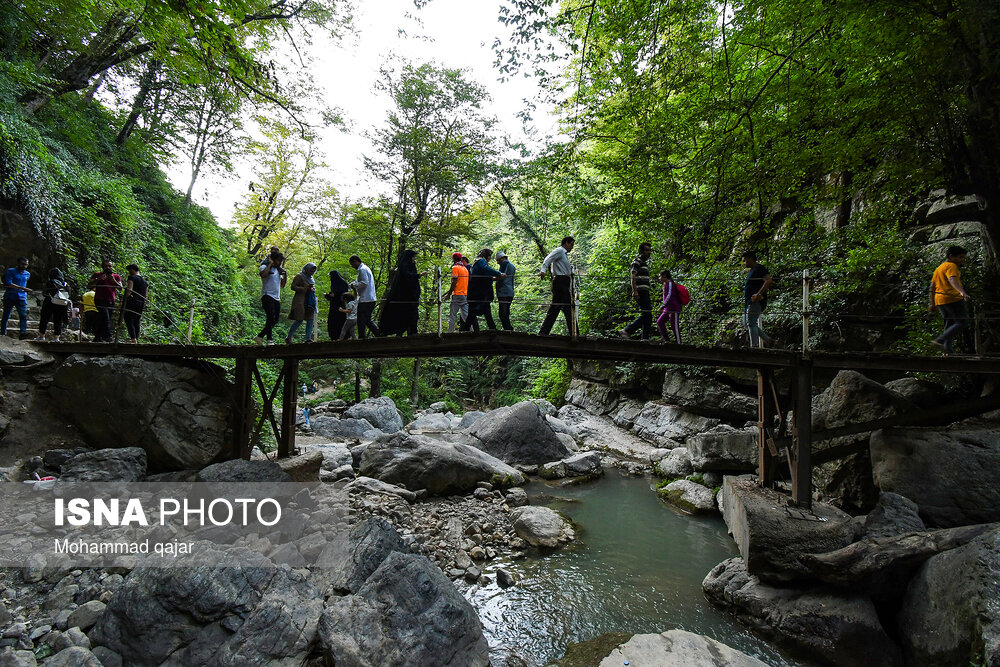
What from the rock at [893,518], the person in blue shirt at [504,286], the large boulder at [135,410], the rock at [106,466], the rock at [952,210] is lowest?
the rock at [893,518]

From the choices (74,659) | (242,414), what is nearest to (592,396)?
(242,414)

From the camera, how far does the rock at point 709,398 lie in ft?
46.8

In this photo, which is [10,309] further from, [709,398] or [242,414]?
[709,398]

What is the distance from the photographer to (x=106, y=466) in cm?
780

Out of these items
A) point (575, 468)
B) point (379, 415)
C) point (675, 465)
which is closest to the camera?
point (675, 465)

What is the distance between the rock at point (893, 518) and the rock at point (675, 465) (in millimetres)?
6016

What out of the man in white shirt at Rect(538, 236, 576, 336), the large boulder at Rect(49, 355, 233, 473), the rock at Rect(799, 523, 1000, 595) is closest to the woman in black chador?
the man in white shirt at Rect(538, 236, 576, 336)

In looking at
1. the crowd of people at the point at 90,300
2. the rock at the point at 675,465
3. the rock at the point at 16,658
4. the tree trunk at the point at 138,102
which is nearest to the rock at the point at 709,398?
the rock at the point at 675,465

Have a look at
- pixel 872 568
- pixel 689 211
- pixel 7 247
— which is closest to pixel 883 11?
pixel 689 211

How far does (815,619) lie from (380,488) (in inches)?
334

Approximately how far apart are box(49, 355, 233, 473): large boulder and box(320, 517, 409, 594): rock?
14.7 ft

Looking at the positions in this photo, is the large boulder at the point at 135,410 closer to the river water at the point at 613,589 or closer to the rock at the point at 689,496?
the river water at the point at 613,589

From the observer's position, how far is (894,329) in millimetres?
10703

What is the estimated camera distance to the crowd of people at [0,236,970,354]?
25.1 ft
